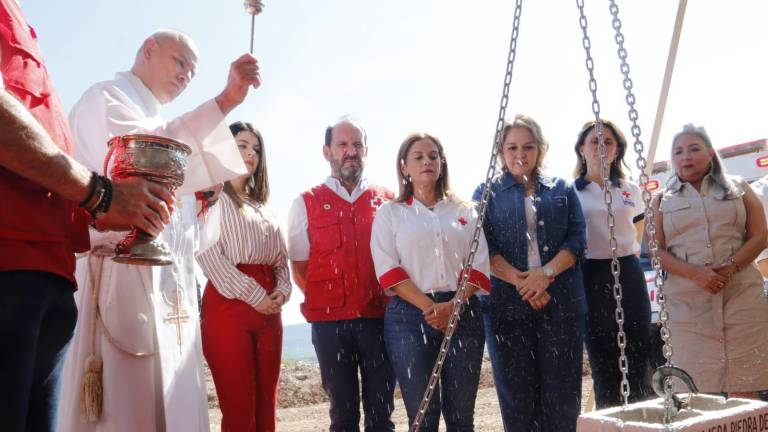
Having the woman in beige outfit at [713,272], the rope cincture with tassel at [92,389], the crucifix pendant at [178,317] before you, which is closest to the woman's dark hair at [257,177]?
the crucifix pendant at [178,317]

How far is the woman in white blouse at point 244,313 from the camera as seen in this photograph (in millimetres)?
3564

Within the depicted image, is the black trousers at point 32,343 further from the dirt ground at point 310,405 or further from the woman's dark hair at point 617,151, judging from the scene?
the dirt ground at point 310,405

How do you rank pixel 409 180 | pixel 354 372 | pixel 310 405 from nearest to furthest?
pixel 354 372, pixel 409 180, pixel 310 405

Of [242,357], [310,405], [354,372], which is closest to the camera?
[242,357]

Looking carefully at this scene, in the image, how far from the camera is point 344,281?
3.88 meters

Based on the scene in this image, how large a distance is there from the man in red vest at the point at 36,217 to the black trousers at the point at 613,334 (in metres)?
2.96

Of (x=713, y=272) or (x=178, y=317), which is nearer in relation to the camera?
(x=178, y=317)

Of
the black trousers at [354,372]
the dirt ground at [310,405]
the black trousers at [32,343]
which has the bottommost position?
the dirt ground at [310,405]

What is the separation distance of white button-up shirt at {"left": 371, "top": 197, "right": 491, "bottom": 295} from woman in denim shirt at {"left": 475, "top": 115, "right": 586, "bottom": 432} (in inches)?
6.4

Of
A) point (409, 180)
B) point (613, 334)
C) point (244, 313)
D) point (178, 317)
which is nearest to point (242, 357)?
point (244, 313)

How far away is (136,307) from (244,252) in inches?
33.7

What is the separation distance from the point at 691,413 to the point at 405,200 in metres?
1.98

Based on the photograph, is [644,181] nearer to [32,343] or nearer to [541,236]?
[541,236]

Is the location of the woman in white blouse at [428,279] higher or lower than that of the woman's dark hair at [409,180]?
lower
